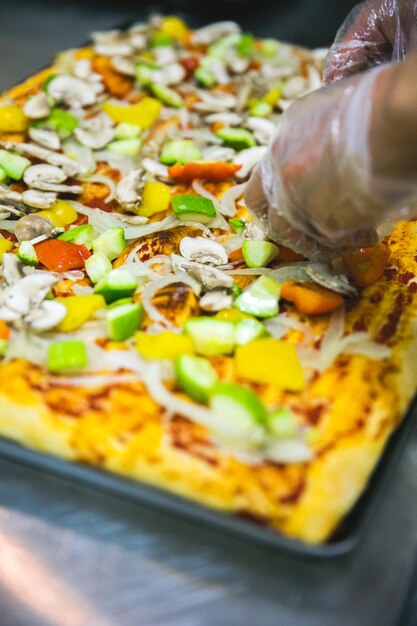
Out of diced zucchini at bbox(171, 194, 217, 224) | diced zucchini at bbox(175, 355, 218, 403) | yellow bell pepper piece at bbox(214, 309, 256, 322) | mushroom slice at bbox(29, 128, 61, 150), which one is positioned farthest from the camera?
mushroom slice at bbox(29, 128, 61, 150)

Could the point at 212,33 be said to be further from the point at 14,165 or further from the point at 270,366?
the point at 270,366

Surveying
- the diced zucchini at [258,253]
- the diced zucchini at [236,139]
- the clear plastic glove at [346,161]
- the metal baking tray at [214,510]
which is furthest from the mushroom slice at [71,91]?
the metal baking tray at [214,510]

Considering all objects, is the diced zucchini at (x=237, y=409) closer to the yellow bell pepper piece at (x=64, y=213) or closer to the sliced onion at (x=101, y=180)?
the yellow bell pepper piece at (x=64, y=213)

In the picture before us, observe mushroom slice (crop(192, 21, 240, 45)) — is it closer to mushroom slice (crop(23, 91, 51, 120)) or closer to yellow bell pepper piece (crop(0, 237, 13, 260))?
mushroom slice (crop(23, 91, 51, 120))

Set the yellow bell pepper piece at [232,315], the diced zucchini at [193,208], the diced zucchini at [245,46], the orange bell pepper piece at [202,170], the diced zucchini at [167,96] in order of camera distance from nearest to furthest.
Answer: the yellow bell pepper piece at [232,315], the diced zucchini at [193,208], the orange bell pepper piece at [202,170], the diced zucchini at [167,96], the diced zucchini at [245,46]

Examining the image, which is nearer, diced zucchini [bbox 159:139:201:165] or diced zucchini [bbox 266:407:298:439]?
diced zucchini [bbox 266:407:298:439]

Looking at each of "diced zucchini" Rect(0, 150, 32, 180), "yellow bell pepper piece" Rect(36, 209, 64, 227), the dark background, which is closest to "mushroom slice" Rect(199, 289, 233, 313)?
"yellow bell pepper piece" Rect(36, 209, 64, 227)
